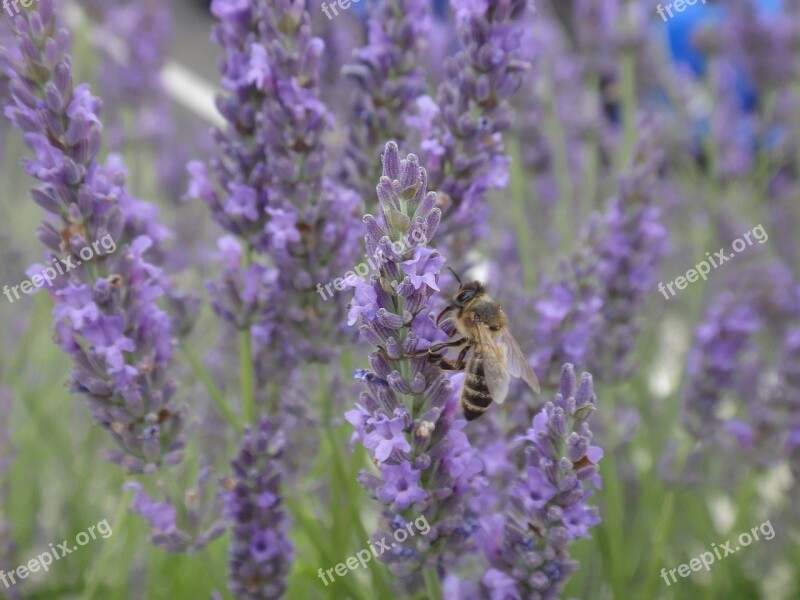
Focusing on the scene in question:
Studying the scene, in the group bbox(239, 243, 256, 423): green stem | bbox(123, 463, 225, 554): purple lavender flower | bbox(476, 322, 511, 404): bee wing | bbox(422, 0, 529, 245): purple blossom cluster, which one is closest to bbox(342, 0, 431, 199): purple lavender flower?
bbox(422, 0, 529, 245): purple blossom cluster

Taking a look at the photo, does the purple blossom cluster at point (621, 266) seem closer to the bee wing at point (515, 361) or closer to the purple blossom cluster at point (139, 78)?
the bee wing at point (515, 361)

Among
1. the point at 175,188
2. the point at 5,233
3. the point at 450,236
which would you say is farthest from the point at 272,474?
the point at 175,188

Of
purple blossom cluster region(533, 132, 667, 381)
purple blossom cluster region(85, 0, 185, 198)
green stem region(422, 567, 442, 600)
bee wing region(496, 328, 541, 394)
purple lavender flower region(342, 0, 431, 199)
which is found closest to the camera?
green stem region(422, 567, 442, 600)

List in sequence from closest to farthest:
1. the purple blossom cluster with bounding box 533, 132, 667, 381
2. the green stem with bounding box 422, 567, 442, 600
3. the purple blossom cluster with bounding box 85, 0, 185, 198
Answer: the green stem with bounding box 422, 567, 442, 600
the purple blossom cluster with bounding box 533, 132, 667, 381
the purple blossom cluster with bounding box 85, 0, 185, 198

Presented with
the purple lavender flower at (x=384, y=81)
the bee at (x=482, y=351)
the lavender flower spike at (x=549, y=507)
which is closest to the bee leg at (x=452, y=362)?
the bee at (x=482, y=351)

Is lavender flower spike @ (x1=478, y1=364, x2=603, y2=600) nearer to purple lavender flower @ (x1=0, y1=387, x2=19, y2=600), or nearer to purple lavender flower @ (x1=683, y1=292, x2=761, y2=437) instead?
purple lavender flower @ (x1=683, y1=292, x2=761, y2=437)

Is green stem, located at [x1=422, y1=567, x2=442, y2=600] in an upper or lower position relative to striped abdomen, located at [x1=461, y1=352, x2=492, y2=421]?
lower
